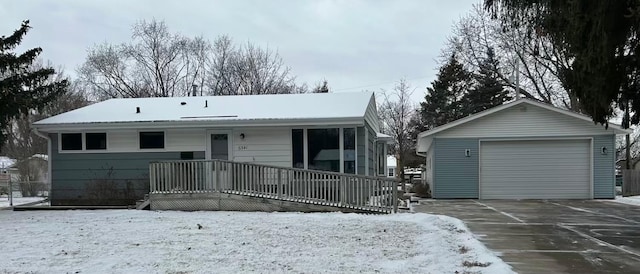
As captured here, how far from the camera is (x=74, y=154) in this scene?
50.2 feet

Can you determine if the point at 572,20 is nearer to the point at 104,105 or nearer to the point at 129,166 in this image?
the point at 129,166

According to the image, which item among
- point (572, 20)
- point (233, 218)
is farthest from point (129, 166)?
point (572, 20)

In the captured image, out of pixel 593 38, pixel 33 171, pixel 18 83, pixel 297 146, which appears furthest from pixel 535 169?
pixel 33 171

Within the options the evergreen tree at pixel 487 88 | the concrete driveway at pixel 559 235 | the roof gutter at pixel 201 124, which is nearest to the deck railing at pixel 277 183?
the roof gutter at pixel 201 124

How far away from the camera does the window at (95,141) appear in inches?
602

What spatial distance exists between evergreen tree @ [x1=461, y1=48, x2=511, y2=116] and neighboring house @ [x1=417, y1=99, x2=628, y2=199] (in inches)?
556

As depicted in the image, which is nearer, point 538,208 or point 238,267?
point 238,267

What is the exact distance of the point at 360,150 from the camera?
14.4 m

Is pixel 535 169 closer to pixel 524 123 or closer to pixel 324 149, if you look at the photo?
pixel 524 123

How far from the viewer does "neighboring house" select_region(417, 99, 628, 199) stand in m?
17.3

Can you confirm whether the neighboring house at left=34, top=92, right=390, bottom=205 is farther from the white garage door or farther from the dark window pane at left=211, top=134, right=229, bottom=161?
the white garage door

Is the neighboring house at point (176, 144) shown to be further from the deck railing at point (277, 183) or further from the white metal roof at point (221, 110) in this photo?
the deck railing at point (277, 183)

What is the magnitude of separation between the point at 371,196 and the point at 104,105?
35.6 feet

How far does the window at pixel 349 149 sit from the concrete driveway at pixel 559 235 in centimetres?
245
